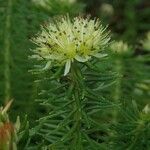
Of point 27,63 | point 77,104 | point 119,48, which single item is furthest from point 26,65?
point 77,104

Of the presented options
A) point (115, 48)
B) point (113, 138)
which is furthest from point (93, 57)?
point (115, 48)

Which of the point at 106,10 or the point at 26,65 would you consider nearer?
the point at 26,65

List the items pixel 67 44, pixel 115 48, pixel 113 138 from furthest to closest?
1. pixel 115 48
2. pixel 113 138
3. pixel 67 44

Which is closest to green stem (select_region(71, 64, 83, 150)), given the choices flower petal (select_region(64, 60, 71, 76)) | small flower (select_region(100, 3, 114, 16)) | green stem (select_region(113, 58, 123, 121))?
flower petal (select_region(64, 60, 71, 76))

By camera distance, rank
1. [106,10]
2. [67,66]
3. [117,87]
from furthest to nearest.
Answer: [106,10] → [117,87] → [67,66]

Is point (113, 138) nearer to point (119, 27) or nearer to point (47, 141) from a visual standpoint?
point (47, 141)

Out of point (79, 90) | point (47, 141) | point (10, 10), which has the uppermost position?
point (10, 10)

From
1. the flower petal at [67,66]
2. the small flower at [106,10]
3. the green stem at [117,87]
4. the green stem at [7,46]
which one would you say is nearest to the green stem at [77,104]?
the flower petal at [67,66]

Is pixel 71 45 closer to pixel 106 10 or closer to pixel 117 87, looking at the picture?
pixel 117 87
